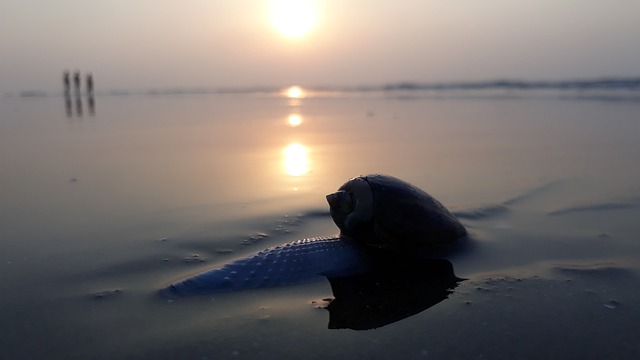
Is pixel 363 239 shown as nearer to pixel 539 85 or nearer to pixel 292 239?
pixel 292 239

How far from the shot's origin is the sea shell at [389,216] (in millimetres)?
3479

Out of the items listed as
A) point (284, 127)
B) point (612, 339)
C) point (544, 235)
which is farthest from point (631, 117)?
point (612, 339)

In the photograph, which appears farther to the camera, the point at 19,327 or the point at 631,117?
the point at 631,117

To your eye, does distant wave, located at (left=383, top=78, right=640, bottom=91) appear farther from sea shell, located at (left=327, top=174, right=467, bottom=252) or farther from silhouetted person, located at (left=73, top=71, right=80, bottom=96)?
sea shell, located at (left=327, top=174, right=467, bottom=252)

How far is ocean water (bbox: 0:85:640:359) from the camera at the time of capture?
232 cm

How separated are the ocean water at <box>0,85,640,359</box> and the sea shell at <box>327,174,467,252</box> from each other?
0.27 m

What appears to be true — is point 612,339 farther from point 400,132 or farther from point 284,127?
point 284,127

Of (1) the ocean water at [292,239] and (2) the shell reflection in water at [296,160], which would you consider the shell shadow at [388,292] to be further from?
(2) the shell reflection in water at [296,160]

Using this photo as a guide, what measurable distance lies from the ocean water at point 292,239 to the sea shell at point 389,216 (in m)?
0.27

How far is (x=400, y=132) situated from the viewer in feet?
34.2

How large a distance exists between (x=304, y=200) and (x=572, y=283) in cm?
256

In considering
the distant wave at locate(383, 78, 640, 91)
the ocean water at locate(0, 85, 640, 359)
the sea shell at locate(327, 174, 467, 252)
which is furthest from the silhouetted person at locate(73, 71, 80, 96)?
the sea shell at locate(327, 174, 467, 252)

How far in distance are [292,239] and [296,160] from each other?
11.5 feet

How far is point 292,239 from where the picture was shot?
12.6ft
